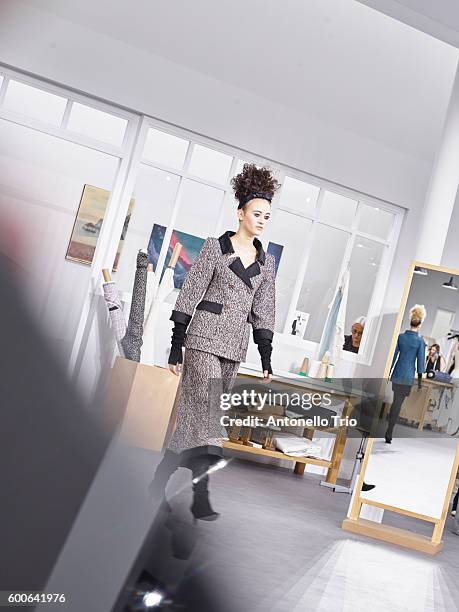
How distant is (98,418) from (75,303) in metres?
1.06

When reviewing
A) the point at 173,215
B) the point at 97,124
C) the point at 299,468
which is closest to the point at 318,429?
the point at 299,468

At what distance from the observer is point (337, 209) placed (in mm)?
7027

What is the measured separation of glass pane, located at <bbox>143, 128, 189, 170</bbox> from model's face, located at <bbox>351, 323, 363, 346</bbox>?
212 cm

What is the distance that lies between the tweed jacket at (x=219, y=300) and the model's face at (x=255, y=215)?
0.12 m

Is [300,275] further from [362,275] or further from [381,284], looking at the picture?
[381,284]

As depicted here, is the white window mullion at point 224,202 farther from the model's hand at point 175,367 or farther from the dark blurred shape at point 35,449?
the model's hand at point 175,367

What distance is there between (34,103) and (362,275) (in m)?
3.13

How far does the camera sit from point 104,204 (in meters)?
6.45

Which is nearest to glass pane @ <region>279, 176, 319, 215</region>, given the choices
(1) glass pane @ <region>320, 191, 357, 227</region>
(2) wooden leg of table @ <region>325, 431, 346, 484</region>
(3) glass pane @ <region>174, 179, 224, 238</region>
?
(1) glass pane @ <region>320, 191, 357, 227</region>

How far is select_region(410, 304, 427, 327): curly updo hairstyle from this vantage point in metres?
4.75

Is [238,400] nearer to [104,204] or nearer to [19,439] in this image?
[19,439]

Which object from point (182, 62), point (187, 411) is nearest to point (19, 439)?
point (187, 411)

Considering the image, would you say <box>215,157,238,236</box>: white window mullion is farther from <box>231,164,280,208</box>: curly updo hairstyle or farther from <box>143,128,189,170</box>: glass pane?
<box>231,164,280,208</box>: curly updo hairstyle

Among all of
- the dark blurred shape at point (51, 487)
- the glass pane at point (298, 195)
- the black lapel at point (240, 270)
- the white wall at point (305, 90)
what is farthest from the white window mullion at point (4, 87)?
the black lapel at point (240, 270)
